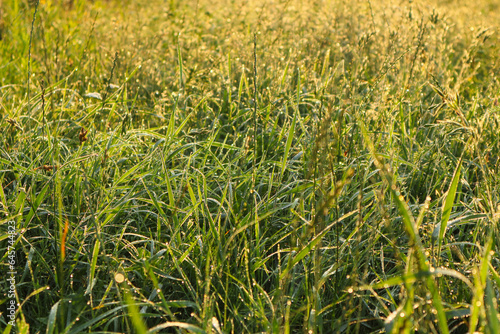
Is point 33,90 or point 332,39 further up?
point 332,39

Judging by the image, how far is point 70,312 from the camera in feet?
3.90

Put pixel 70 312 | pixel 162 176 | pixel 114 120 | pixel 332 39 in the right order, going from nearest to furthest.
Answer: pixel 70 312 < pixel 162 176 < pixel 114 120 < pixel 332 39

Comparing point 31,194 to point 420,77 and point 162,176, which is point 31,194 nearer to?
point 162,176

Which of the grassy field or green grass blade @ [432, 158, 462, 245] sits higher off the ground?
green grass blade @ [432, 158, 462, 245]

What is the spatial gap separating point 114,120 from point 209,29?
184 cm

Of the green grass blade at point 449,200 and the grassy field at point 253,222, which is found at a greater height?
the green grass blade at point 449,200

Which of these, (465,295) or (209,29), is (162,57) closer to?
(209,29)

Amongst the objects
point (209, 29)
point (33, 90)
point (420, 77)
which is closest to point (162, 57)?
point (209, 29)

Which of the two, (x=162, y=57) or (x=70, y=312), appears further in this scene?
(x=162, y=57)

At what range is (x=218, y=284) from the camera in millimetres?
1267

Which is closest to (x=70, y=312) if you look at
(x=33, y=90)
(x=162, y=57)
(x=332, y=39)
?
(x=33, y=90)

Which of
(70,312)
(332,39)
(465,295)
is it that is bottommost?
(70,312)

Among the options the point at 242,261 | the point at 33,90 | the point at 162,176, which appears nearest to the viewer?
the point at 242,261

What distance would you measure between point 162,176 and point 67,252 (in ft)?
1.35
